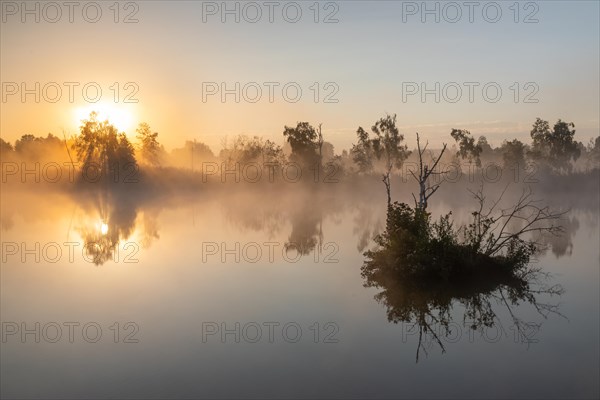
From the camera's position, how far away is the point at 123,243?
35.2 metres

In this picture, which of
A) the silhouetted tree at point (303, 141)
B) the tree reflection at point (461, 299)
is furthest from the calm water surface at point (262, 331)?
the silhouetted tree at point (303, 141)

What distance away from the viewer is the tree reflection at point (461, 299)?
1672 cm

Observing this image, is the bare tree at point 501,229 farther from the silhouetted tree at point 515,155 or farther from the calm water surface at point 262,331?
the silhouetted tree at point 515,155

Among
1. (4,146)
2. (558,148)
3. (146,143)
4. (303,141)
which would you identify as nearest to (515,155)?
(558,148)

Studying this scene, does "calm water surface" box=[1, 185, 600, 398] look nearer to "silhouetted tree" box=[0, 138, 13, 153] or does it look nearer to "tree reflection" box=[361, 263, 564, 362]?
"tree reflection" box=[361, 263, 564, 362]

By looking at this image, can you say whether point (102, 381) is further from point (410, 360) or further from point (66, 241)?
point (66, 241)

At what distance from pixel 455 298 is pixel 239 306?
810 cm

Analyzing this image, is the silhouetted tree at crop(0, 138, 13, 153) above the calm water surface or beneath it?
above

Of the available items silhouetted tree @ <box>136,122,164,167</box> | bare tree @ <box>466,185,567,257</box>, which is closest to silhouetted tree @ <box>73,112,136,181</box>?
silhouetted tree @ <box>136,122,164,167</box>

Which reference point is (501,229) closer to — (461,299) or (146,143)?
(461,299)

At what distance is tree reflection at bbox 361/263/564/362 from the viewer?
16.7 m

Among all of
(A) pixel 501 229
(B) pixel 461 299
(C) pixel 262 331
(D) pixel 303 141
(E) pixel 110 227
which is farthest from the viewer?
(D) pixel 303 141

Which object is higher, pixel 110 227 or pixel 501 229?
pixel 501 229

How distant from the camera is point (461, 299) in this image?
64.3 feet
